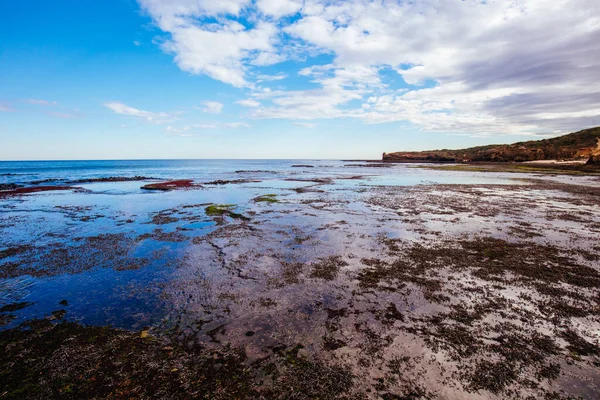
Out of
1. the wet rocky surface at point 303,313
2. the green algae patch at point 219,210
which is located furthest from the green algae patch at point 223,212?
the wet rocky surface at point 303,313

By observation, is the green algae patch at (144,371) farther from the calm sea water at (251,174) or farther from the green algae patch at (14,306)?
the calm sea water at (251,174)

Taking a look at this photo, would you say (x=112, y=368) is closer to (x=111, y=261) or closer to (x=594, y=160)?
(x=111, y=261)

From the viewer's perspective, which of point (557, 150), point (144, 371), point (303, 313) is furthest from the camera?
point (557, 150)

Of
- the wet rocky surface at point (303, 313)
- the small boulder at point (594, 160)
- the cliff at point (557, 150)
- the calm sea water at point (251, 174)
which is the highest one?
the cliff at point (557, 150)

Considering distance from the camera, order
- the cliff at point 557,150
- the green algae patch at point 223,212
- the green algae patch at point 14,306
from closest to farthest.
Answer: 1. the green algae patch at point 14,306
2. the green algae patch at point 223,212
3. the cliff at point 557,150

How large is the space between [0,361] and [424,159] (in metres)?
176

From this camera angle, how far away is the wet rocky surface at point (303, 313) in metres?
5.06

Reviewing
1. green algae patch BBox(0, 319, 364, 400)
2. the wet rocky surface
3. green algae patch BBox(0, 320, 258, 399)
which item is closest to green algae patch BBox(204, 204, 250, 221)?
the wet rocky surface

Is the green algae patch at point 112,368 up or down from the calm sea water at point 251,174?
down

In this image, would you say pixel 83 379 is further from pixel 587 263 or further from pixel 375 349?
pixel 587 263

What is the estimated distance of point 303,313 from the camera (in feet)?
24.1

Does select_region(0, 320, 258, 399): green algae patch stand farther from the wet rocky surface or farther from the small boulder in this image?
the small boulder

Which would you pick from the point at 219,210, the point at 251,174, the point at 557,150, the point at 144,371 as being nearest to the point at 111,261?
the point at 144,371

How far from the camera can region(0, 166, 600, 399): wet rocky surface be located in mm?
5059
